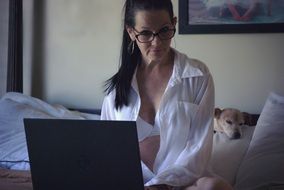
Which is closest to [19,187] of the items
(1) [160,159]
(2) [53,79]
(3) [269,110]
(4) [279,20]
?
(1) [160,159]

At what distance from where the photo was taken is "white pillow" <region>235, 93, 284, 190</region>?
1225 mm

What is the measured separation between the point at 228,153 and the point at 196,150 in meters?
0.42

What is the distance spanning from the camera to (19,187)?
3.92 feet

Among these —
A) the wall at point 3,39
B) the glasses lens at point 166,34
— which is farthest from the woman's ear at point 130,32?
the wall at point 3,39

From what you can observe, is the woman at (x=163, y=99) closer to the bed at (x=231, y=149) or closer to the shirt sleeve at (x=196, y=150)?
the shirt sleeve at (x=196, y=150)

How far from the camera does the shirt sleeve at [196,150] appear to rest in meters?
1.08

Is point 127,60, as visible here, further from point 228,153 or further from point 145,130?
point 228,153

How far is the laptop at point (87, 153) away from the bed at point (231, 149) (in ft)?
1.06

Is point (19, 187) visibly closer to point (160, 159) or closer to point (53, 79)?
point (160, 159)

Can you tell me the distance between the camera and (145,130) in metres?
1.27

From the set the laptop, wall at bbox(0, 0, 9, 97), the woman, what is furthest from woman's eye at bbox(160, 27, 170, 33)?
wall at bbox(0, 0, 9, 97)

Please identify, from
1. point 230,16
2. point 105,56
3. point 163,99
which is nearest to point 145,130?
point 163,99

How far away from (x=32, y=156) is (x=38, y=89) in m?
A: 1.49

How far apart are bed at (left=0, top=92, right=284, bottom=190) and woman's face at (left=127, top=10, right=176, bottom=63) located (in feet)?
1.68
